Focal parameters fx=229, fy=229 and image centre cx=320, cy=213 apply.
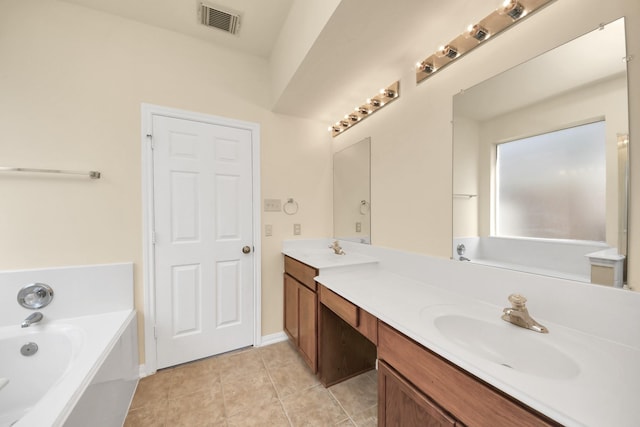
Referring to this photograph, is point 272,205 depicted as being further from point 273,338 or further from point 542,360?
point 542,360

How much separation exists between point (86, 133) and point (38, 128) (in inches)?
9.3

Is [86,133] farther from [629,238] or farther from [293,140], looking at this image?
[629,238]

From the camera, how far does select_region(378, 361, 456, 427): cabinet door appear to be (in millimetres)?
773

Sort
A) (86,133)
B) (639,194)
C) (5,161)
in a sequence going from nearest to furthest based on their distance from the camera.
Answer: (639,194) → (5,161) → (86,133)

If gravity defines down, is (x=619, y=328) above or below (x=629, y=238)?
below

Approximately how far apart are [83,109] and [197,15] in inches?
42.0

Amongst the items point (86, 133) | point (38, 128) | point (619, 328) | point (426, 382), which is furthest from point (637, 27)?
point (38, 128)

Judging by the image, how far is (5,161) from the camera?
4.79 ft

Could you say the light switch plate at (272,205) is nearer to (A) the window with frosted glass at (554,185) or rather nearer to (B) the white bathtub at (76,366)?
(B) the white bathtub at (76,366)

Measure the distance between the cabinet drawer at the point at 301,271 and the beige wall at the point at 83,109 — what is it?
1.15 metres

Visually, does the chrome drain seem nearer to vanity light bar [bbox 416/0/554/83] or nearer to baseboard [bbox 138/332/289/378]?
baseboard [bbox 138/332/289/378]

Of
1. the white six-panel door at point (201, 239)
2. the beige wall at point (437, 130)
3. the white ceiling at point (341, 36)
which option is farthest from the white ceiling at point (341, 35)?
the white six-panel door at point (201, 239)

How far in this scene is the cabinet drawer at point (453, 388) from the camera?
0.58 meters

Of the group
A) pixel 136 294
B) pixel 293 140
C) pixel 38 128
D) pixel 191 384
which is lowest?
pixel 191 384
